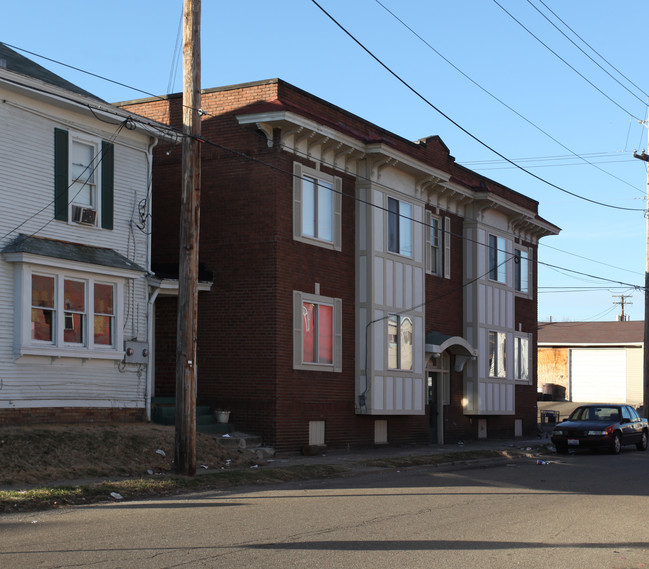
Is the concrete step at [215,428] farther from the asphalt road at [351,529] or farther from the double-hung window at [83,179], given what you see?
the asphalt road at [351,529]

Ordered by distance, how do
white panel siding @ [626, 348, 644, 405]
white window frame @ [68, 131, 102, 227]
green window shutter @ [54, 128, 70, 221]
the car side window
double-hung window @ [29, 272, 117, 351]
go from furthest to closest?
white panel siding @ [626, 348, 644, 405] → the car side window → white window frame @ [68, 131, 102, 227] → green window shutter @ [54, 128, 70, 221] → double-hung window @ [29, 272, 117, 351]

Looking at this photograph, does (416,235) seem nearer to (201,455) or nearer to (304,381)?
(304,381)

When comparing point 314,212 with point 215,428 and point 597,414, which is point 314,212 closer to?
point 215,428

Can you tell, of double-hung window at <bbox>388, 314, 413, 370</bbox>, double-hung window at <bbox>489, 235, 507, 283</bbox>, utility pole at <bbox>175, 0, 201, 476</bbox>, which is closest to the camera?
utility pole at <bbox>175, 0, 201, 476</bbox>

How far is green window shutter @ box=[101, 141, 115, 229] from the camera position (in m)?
19.5

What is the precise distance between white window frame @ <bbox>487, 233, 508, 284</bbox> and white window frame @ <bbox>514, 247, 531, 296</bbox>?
49.9 inches

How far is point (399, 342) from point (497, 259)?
8090 mm

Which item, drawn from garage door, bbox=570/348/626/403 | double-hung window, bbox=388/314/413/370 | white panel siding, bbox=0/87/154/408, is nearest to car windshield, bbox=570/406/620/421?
double-hung window, bbox=388/314/413/370

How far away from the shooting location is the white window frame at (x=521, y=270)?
34.2m

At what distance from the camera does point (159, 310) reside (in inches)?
899

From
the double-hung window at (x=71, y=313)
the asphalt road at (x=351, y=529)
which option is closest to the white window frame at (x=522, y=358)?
the asphalt road at (x=351, y=529)

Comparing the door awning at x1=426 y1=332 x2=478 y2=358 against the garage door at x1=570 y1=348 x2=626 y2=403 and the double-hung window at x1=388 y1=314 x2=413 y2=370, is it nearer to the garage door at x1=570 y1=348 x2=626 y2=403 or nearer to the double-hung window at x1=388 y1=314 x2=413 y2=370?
the double-hung window at x1=388 y1=314 x2=413 y2=370

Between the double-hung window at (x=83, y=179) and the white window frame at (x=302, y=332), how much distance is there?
502cm

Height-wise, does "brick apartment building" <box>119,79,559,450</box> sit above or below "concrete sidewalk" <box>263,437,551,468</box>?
above
